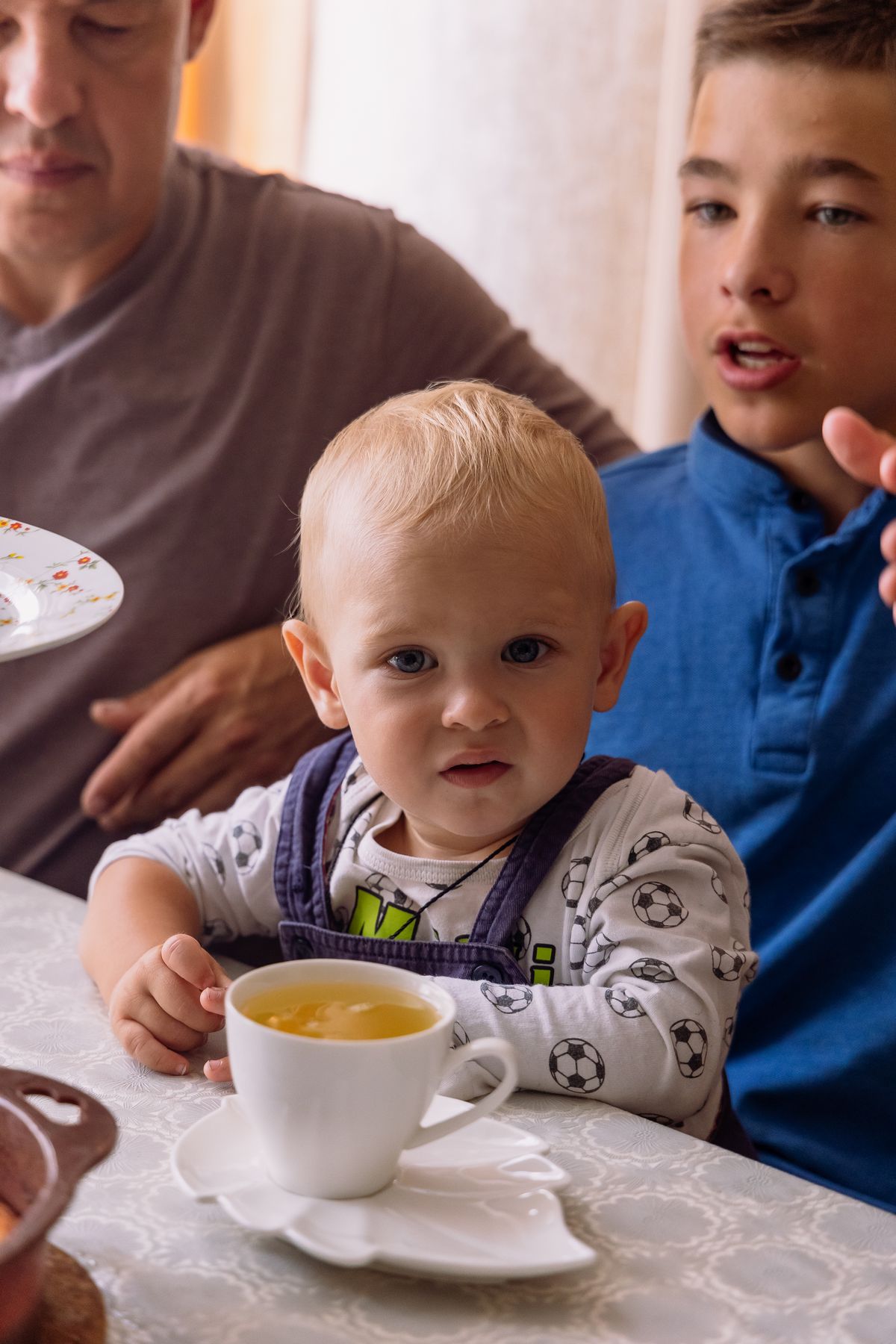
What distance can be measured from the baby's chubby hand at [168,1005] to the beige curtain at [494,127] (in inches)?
84.9

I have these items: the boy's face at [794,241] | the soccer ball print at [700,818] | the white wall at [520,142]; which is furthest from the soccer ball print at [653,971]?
the white wall at [520,142]

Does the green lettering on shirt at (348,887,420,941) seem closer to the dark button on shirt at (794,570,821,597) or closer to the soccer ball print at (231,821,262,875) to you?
the soccer ball print at (231,821,262,875)

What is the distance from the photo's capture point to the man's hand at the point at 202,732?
1500 millimetres

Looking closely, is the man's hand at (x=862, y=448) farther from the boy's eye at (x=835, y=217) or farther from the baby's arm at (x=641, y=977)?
the boy's eye at (x=835, y=217)

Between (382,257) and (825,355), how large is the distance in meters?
0.63

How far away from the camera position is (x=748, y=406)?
4.38 ft

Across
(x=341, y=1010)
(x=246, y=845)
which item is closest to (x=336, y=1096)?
(x=341, y=1010)

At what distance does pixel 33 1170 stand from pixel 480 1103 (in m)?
0.22

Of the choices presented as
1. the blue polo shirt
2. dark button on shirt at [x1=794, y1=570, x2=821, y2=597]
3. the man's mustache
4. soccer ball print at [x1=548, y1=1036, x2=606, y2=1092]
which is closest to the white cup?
soccer ball print at [x1=548, y1=1036, x2=606, y2=1092]

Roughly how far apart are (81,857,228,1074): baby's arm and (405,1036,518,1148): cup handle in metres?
0.20

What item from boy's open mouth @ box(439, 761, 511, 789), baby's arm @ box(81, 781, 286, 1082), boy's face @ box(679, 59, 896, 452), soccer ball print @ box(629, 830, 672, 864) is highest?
boy's face @ box(679, 59, 896, 452)

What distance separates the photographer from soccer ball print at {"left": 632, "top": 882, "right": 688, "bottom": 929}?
0.89 m

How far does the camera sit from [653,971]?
86cm

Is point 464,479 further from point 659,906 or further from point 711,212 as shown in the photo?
point 711,212
